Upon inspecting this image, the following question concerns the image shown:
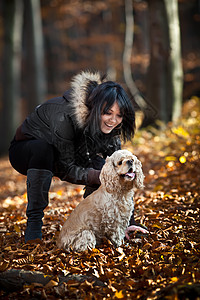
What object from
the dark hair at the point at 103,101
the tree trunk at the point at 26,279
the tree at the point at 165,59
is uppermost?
the tree at the point at 165,59

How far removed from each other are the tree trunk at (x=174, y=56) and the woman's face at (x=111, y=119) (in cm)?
533

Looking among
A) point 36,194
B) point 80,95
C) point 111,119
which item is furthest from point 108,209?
point 80,95

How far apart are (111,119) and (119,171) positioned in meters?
0.59

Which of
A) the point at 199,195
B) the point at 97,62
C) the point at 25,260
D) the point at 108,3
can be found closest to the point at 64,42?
the point at 97,62

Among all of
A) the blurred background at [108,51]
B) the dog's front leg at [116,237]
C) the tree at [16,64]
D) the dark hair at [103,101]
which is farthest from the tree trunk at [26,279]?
the tree at [16,64]

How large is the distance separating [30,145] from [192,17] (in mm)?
12790

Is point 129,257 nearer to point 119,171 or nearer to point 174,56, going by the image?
point 119,171

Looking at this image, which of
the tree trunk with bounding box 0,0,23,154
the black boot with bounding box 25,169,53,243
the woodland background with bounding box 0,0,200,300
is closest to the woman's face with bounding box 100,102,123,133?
the woodland background with bounding box 0,0,200,300

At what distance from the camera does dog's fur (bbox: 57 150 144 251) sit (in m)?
3.02

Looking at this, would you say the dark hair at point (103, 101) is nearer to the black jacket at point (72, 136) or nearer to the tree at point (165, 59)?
the black jacket at point (72, 136)

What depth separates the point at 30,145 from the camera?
347 centimetres

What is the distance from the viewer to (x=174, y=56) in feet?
27.1

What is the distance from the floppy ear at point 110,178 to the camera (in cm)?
300

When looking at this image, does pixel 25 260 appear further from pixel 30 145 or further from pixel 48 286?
pixel 30 145
